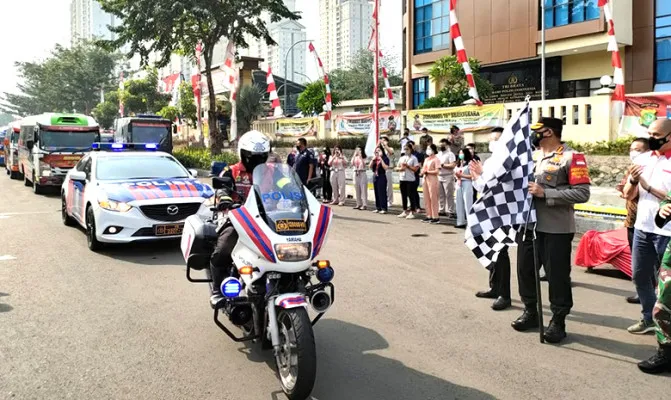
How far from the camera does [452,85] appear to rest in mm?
→ 26812

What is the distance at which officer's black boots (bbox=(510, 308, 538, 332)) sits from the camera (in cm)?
559

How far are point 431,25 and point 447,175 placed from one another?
69.8 feet

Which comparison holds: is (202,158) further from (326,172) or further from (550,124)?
(550,124)

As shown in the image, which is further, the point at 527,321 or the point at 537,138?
the point at 527,321

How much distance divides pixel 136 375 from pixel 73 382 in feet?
1.45

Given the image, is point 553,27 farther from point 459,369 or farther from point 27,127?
point 459,369

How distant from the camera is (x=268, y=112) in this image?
4466 cm

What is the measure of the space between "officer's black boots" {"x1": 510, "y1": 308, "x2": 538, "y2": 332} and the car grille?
17.6ft

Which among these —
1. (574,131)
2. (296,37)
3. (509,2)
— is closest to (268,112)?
(509,2)

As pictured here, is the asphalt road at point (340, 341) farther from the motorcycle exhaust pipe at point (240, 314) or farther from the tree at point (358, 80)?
the tree at point (358, 80)

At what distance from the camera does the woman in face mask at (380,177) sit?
1431 cm

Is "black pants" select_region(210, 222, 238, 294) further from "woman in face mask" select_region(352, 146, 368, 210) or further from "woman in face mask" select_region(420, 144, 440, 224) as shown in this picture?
"woman in face mask" select_region(352, 146, 368, 210)

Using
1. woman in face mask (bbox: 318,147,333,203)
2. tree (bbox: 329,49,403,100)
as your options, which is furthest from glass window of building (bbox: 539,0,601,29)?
tree (bbox: 329,49,403,100)


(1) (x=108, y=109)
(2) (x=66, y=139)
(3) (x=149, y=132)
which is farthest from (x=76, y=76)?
(2) (x=66, y=139)
